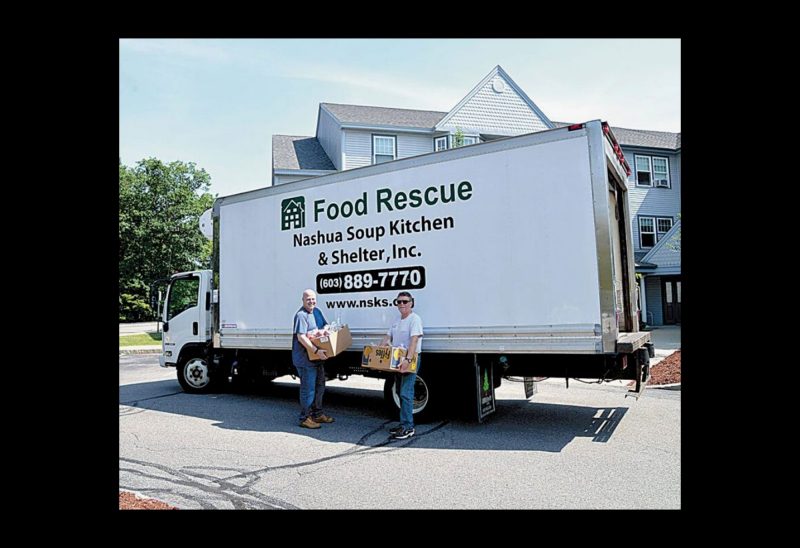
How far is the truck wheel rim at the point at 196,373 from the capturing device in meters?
10.4

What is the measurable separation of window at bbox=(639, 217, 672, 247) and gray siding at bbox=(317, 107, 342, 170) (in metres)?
14.4

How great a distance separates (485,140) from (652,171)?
27.2ft

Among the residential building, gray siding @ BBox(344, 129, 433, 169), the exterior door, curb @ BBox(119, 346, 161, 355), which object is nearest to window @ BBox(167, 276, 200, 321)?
curb @ BBox(119, 346, 161, 355)

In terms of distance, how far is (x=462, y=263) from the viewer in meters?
7.16

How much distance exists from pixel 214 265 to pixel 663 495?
7.71 meters

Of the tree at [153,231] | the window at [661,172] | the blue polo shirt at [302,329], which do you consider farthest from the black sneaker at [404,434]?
the tree at [153,231]

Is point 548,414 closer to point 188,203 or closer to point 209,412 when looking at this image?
point 209,412

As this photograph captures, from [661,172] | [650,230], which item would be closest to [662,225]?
[650,230]

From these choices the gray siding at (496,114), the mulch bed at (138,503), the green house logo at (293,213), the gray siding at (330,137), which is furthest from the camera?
the gray siding at (496,114)

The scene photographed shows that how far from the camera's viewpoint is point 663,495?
4.84 m

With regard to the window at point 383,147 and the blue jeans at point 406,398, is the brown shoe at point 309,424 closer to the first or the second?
the blue jeans at point 406,398

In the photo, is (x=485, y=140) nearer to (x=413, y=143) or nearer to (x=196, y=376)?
(x=413, y=143)

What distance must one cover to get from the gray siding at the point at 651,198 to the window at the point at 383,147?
10.8 metres
